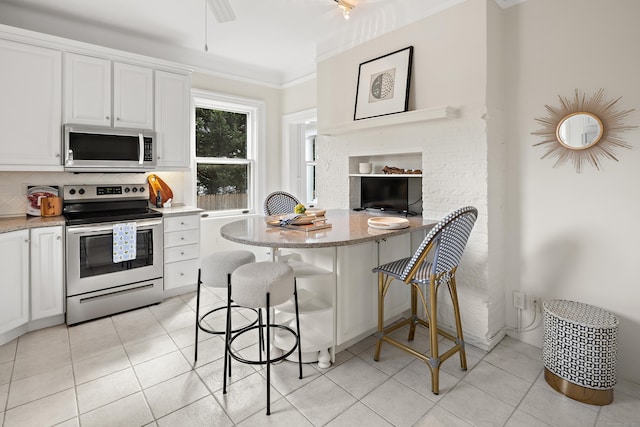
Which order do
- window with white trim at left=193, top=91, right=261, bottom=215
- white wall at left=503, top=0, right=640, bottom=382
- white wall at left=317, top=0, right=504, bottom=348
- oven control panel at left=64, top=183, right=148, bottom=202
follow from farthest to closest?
window with white trim at left=193, top=91, right=261, bottom=215, oven control panel at left=64, top=183, right=148, bottom=202, white wall at left=317, top=0, right=504, bottom=348, white wall at left=503, top=0, right=640, bottom=382

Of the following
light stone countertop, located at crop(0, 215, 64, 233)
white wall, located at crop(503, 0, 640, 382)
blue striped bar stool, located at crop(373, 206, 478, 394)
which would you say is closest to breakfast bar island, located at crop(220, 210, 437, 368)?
blue striped bar stool, located at crop(373, 206, 478, 394)

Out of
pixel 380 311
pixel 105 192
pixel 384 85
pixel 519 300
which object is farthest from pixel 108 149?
pixel 519 300

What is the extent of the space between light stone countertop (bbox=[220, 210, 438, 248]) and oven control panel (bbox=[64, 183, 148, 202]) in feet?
6.43

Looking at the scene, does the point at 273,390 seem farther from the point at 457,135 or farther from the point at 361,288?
the point at 457,135

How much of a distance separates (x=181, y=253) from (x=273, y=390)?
6.85 feet

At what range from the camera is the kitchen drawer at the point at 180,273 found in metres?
3.55

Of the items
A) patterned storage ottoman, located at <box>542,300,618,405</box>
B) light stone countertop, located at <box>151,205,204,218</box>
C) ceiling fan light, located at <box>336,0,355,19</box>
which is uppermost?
ceiling fan light, located at <box>336,0,355,19</box>

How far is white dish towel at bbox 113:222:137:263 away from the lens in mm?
3137

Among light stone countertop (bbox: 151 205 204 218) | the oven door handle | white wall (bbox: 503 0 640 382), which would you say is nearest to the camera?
white wall (bbox: 503 0 640 382)

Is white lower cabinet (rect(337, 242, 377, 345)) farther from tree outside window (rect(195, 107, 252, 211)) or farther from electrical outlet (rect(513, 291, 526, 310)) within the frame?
tree outside window (rect(195, 107, 252, 211))

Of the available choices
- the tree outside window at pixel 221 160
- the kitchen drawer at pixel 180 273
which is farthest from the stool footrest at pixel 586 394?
the tree outside window at pixel 221 160

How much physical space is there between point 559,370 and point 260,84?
4.47 metres

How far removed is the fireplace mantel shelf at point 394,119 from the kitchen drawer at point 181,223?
5.53 feet

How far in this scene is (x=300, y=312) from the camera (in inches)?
88.0
